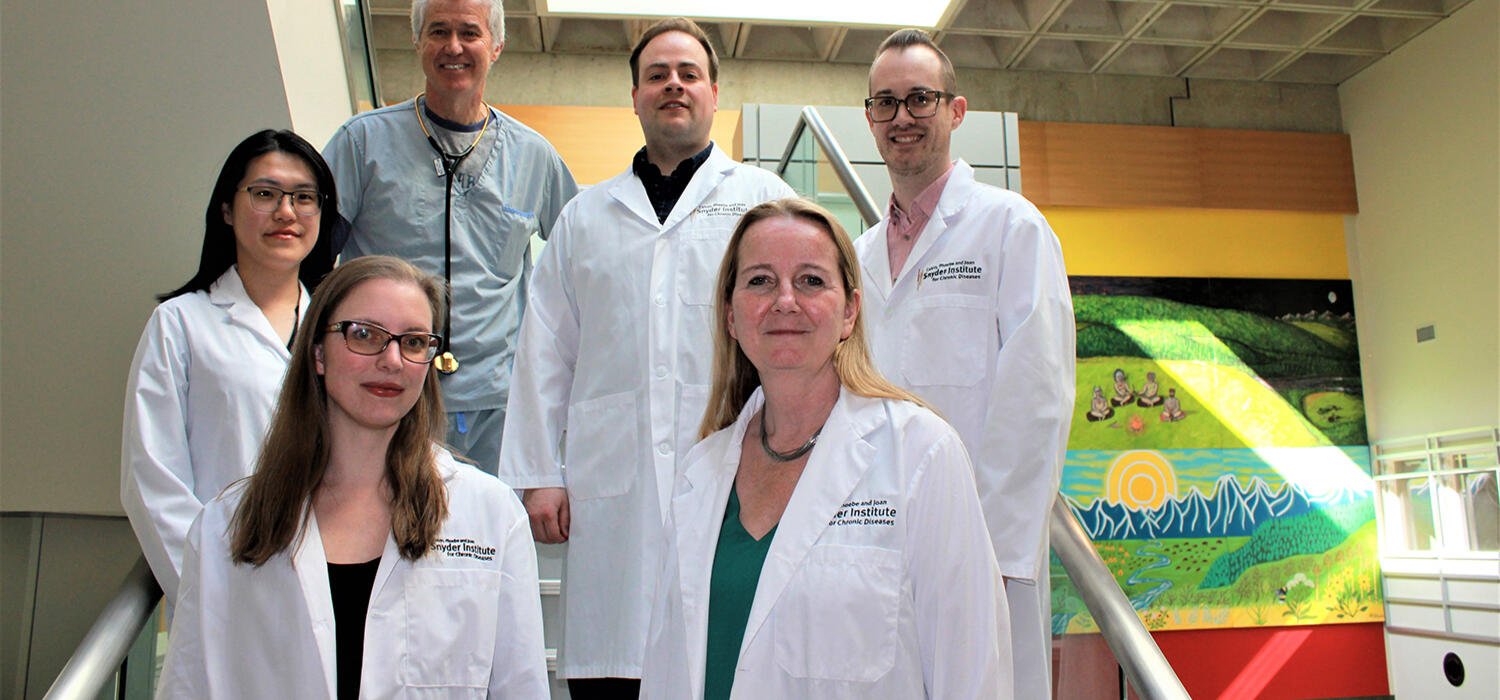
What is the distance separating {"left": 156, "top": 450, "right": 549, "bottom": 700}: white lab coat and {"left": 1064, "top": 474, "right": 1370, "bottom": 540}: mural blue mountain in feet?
27.0

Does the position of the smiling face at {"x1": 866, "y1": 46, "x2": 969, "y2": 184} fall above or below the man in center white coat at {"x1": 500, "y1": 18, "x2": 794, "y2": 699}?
above

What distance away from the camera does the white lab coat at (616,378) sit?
194 cm

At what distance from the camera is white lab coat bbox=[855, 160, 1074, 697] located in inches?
74.0

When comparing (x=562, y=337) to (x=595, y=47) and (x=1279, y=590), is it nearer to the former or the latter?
(x=595, y=47)

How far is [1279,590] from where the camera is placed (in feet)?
30.6

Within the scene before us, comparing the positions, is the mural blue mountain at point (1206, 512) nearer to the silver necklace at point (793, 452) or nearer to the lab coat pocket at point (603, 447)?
the lab coat pocket at point (603, 447)

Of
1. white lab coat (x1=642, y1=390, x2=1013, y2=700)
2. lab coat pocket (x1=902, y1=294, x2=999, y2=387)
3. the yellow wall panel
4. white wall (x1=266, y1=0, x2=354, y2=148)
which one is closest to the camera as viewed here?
white lab coat (x1=642, y1=390, x2=1013, y2=700)

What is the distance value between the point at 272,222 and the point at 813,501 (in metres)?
1.34

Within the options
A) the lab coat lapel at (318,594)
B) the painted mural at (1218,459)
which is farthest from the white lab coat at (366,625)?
the painted mural at (1218,459)

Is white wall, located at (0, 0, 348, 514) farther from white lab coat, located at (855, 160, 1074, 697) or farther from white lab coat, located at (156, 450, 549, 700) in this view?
white lab coat, located at (855, 160, 1074, 697)

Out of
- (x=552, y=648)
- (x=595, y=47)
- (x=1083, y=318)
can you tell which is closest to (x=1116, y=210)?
(x=1083, y=318)

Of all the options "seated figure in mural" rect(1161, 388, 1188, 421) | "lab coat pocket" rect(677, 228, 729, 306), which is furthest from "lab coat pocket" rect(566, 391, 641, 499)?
"seated figure in mural" rect(1161, 388, 1188, 421)

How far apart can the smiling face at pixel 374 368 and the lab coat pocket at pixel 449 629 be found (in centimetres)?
25

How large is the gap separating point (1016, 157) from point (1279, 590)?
193 inches
